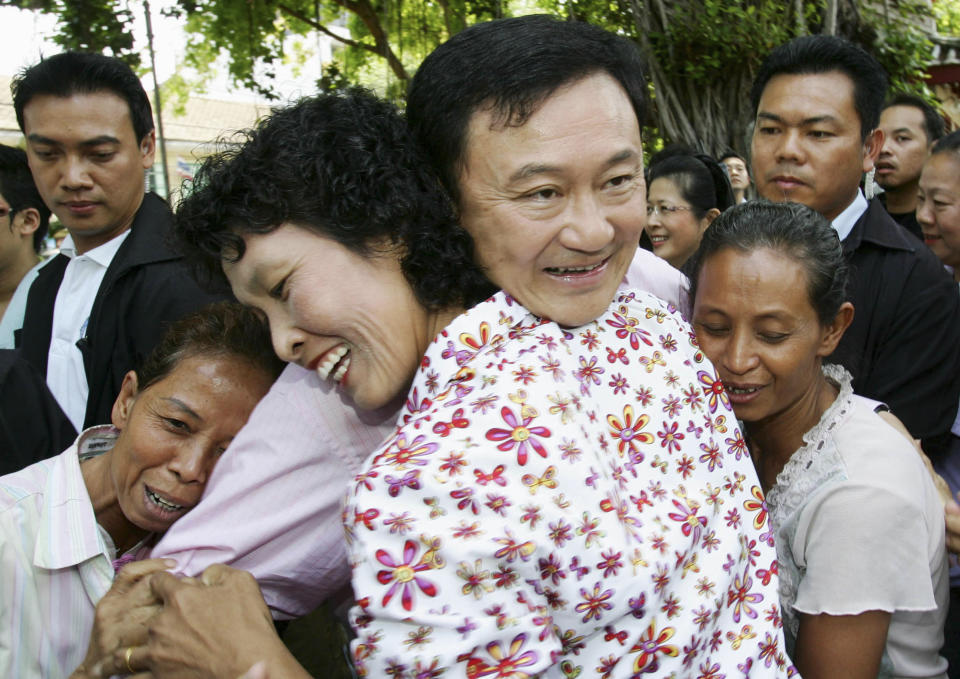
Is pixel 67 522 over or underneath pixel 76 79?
underneath

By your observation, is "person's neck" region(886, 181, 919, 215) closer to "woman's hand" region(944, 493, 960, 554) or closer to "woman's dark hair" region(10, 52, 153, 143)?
"woman's hand" region(944, 493, 960, 554)

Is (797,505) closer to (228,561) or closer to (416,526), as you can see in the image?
(416,526)

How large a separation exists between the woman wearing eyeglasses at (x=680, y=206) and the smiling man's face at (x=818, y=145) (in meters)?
1.71

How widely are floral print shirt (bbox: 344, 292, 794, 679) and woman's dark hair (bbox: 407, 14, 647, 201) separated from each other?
0.32 meters

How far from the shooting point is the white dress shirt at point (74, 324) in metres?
3.24

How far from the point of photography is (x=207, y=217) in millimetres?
1615

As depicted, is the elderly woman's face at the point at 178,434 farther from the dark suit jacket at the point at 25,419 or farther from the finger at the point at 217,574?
the finger at the point at 217,574

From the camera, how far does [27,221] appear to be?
4.47 metres

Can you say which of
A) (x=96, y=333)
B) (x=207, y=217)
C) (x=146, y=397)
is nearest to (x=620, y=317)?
(x=207, y=217)

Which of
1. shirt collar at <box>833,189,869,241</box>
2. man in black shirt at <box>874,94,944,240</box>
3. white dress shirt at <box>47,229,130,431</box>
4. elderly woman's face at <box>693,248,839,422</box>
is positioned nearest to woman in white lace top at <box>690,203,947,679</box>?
elderly woman's face at <box>693,248,839,422</box>

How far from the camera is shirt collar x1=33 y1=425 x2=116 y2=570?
185cm

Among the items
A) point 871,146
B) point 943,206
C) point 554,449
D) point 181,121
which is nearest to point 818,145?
point 871,146

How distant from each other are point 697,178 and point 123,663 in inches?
166

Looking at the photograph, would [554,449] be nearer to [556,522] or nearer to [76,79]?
[556,522]
